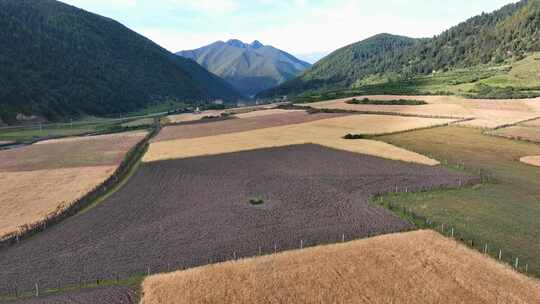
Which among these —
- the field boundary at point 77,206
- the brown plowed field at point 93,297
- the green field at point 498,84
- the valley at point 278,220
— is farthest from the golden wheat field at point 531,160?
the green field at point 498,84

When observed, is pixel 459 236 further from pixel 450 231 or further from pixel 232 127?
pixel 232 127

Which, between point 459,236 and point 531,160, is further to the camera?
point 531,160

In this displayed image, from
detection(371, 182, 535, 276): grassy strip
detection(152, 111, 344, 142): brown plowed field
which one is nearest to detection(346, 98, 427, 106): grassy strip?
detection(152, 111, 344, 142): brown plowed field

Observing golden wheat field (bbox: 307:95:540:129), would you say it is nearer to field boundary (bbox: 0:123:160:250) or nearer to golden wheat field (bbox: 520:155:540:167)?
golden wheat field (bbox: 520:155:540:167)

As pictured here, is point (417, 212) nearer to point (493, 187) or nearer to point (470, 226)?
point (470, 226)

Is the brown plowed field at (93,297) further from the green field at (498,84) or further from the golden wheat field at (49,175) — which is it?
the green field at (498,84)

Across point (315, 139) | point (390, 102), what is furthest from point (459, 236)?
point (390, 102)

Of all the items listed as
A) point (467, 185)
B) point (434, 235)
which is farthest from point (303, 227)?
point (467, 185)
